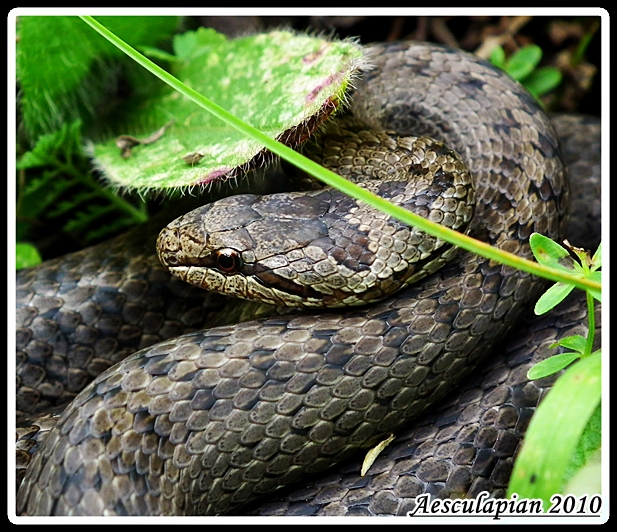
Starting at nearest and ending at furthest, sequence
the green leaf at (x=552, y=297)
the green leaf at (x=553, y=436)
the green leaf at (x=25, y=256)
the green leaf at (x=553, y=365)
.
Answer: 1. the green leaf at (x=553, y=436)
2. the green leaf at (x=552, y=297)
3. the green leaf at (x=553, y=365)
4. the green leaf at (x=25, y=256)

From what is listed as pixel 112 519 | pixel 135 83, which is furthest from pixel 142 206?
pixel 112 519

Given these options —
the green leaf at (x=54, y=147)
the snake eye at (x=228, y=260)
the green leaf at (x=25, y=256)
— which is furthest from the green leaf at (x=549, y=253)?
the green leaf at (x=25, y=256)

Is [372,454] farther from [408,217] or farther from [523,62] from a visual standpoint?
[523,62]

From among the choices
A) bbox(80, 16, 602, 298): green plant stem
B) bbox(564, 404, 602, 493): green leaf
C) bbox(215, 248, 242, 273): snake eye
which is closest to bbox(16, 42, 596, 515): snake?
bbox(215, 248, 242, 273): snake eye

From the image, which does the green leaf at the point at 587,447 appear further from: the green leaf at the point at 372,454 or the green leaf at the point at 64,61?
the green leaf at the point at 64,61

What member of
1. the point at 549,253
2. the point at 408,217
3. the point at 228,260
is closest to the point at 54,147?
the point at 228,260

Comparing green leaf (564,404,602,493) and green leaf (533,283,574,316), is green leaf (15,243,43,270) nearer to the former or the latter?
green leaf (533,283,574,316)

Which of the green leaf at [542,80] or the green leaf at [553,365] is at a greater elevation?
the green leaf at [542,80]
